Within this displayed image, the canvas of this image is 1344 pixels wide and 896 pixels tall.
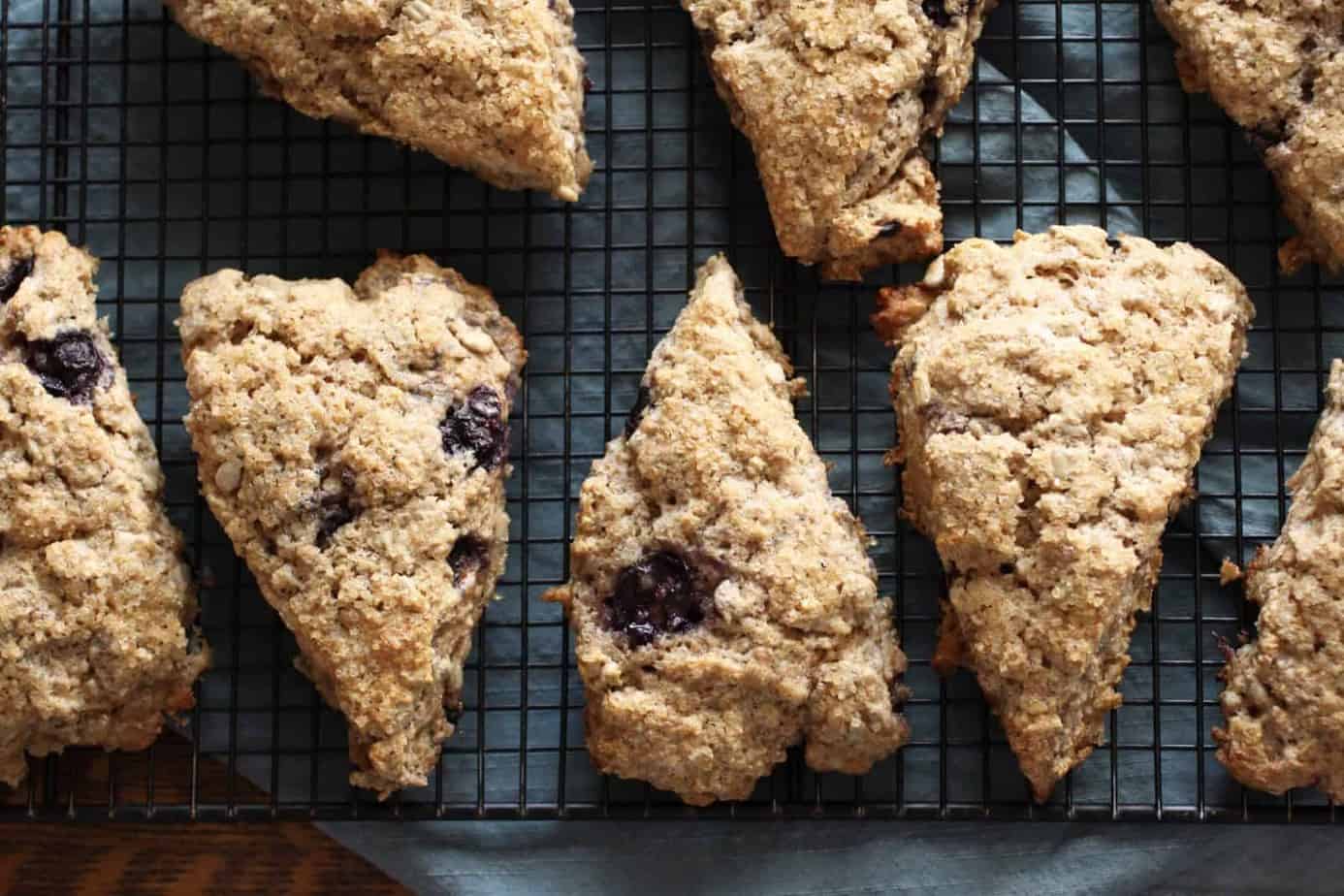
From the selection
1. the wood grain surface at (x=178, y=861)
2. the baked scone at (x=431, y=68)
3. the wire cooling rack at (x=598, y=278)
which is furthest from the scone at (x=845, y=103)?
the wood grain surface at (x=178, y=861)

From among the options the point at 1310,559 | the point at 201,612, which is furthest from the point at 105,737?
the point at 1310,559

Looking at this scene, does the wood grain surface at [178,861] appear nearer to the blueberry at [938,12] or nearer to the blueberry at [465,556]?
the blueberry at [465,556]

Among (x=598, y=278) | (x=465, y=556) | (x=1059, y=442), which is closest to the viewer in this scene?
(x=1059, y=442)

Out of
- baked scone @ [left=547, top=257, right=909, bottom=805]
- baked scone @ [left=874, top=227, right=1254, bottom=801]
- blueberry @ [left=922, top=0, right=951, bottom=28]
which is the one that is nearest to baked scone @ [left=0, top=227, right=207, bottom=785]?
baked scone @ [left=547, top=257, right=909, bottom=805]

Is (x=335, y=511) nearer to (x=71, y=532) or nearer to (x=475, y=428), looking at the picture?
(x=475, y=428)

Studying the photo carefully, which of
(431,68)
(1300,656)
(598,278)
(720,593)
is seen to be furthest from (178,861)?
(1300,656)

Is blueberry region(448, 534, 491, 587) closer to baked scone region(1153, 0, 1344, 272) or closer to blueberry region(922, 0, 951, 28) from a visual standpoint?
blueberry region(922, 0, 951, 28)

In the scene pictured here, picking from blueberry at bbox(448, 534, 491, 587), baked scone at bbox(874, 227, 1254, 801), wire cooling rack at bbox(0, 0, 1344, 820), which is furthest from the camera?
wire cooling rack at bbox(0, 0, 1344, 820)
